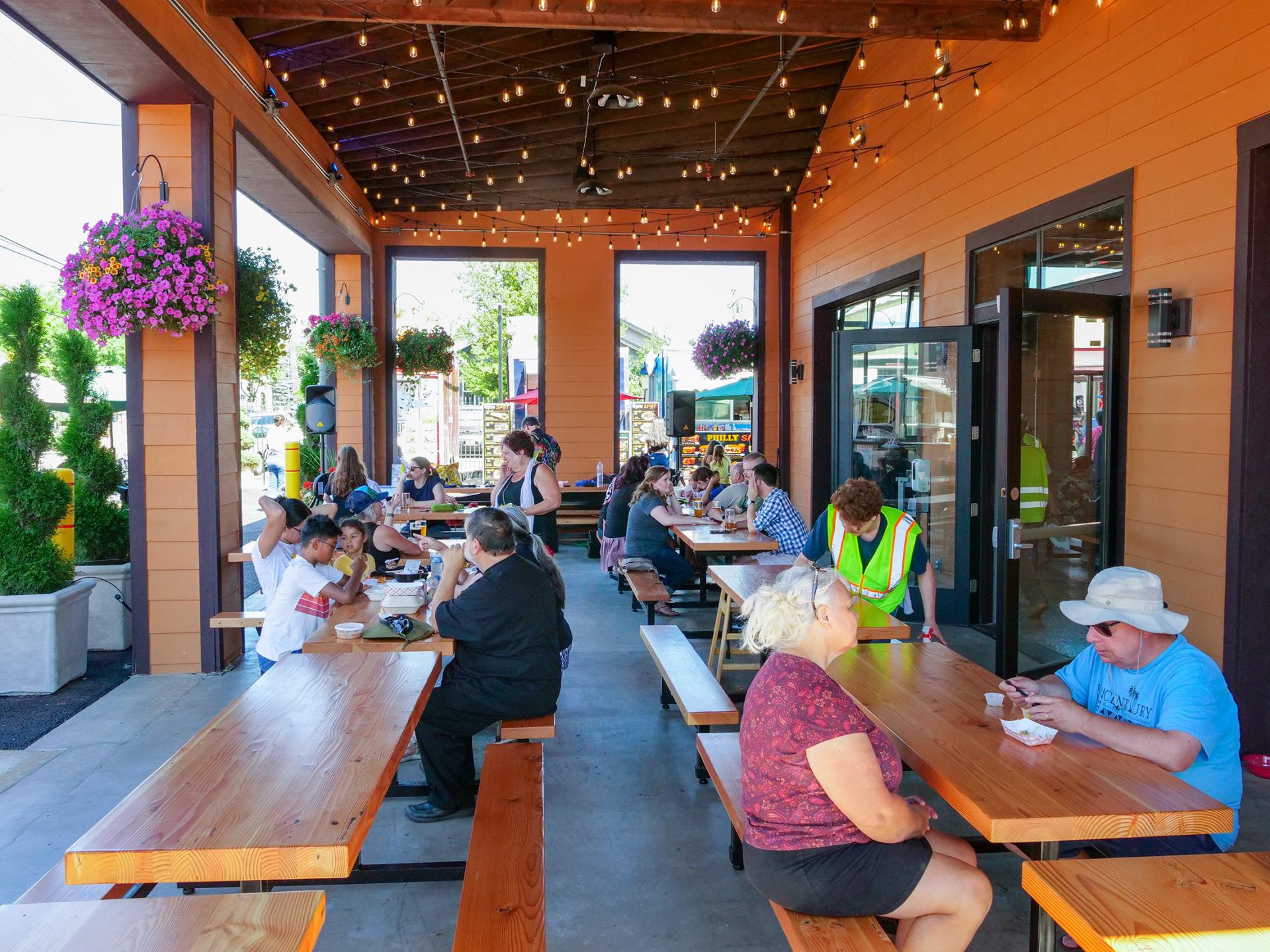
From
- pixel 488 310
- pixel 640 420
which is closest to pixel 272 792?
pixel 640 420

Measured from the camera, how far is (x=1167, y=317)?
4320 mm

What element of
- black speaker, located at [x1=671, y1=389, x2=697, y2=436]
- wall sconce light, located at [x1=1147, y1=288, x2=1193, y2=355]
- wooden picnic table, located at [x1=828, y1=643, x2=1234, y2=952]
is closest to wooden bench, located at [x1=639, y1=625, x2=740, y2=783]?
wooden picnic table, located at [x1=828, y1=643, x2=1234, y2=952]

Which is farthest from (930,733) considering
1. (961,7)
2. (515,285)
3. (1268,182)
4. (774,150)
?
(515,285)

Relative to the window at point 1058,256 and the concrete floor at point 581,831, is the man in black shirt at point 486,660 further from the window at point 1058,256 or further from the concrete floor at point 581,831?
the window at point 1058,256

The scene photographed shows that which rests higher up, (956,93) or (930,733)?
(956,93)

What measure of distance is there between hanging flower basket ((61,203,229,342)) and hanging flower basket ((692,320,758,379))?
7.01 metres

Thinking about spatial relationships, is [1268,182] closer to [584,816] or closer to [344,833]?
[584,816]

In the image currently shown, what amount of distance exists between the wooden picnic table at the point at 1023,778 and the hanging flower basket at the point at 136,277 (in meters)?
4.13

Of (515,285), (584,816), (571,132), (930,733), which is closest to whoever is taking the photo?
(930,733)

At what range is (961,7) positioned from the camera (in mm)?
5582

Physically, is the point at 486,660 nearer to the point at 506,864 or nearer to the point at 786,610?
the point at 506,864

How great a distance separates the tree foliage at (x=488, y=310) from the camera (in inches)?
913

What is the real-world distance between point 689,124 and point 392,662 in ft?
24.6

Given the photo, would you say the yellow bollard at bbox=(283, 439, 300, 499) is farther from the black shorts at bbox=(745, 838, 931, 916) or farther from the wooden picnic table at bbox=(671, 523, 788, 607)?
the black shorts at bbox=(745, 838, 931, 916)
